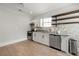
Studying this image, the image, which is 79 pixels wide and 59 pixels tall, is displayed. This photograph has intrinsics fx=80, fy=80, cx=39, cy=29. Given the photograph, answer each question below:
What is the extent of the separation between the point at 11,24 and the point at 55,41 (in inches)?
79.4

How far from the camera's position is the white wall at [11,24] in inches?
117

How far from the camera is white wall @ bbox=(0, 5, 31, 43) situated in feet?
9.75

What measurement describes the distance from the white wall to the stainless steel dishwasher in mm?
1443

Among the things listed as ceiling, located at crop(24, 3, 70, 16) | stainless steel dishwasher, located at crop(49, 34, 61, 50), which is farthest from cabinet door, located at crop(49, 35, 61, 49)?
ceiling, located at crop(24, 3, 70, 16)

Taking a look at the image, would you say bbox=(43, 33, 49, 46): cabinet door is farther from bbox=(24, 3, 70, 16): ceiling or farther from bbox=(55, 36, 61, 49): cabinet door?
bbox=(24, 3, 70, 16): ceiling

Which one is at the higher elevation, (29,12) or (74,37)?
(29,12)

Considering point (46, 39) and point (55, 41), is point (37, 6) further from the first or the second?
point (46, 39)

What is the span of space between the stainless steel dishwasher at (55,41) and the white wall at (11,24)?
1443mm

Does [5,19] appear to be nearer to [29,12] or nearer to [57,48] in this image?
[29,12]

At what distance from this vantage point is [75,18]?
3186mm

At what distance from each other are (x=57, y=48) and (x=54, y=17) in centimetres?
158

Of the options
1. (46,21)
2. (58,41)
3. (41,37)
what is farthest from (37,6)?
(41,37)

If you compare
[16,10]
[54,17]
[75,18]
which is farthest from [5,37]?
[75,18]

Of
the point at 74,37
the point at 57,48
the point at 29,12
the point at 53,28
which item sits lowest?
the point at 57,48
